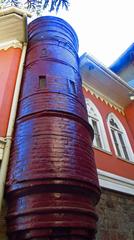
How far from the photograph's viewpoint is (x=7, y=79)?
5.24m

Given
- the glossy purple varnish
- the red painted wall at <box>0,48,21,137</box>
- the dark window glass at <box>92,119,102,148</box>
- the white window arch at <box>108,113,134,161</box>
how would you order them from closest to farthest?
the glossy purple varnish
the red painted wall at <box>0,48,21,137</box>
the dark window glass at <box>92,119,102,148</box>
the white window arch at <box>108,113,134,161</box>

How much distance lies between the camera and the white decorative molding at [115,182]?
5906 millimetres

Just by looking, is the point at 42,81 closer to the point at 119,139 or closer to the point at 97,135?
the point at 97,135

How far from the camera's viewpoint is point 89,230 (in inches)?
125

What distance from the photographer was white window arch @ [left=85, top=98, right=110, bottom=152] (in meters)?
7.34

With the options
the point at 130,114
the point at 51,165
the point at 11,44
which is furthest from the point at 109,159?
the point at 11,44

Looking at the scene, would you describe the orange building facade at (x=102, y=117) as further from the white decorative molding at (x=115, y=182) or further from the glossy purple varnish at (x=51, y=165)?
the glossy purple varnish at (x=51, y=165)

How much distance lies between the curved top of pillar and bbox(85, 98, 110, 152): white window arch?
2.28 meters

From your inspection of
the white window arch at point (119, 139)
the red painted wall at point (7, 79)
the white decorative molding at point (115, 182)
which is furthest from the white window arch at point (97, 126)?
the red painted wall at point (7, 79)

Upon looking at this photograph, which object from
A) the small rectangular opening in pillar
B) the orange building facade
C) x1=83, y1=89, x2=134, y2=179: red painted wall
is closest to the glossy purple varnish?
the small rectangular opening in pillar

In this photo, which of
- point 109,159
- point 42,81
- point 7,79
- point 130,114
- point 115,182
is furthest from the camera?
point 130,114

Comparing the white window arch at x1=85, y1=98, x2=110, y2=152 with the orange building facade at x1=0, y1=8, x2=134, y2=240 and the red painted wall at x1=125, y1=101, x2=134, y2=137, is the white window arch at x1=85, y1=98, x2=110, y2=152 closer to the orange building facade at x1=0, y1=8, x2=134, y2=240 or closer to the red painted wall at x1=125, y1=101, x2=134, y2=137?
the orange building facade at x1=0, y1=8, x2=134, y2=240

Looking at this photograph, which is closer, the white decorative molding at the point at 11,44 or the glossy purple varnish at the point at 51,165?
the glossy purple varnish at the point at 51,165

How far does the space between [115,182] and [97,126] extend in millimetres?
2172
